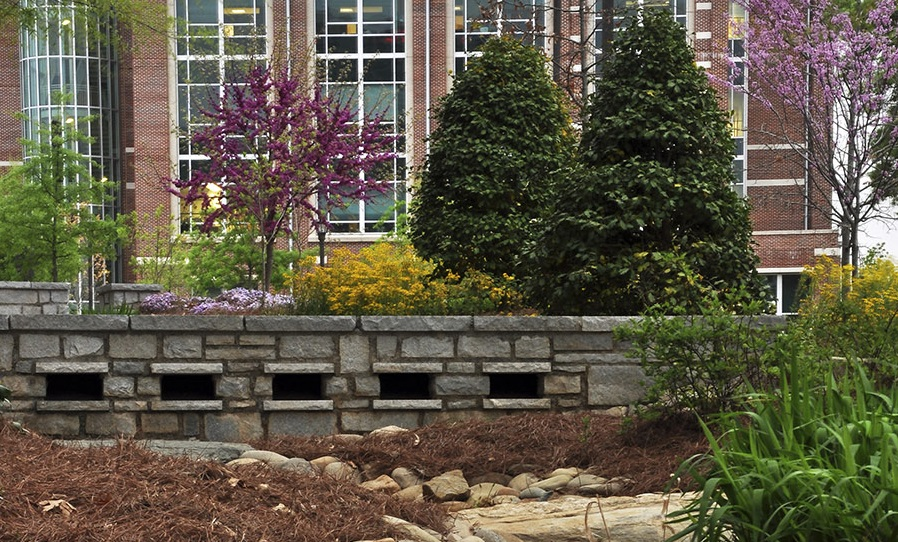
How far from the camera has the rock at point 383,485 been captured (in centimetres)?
731

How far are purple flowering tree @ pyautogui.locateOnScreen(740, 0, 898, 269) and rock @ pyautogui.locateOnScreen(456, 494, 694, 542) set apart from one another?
18125mm

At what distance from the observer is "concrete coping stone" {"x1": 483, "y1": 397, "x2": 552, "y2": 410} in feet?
30.6

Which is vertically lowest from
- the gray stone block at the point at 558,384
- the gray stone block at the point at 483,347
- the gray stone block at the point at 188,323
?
the gray stone block at the point at 558,384

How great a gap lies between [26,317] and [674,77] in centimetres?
626

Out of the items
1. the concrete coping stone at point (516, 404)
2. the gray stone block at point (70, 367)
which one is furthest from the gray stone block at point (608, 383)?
the gray stone block at point (70, 367)

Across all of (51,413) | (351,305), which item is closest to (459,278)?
(351,305)

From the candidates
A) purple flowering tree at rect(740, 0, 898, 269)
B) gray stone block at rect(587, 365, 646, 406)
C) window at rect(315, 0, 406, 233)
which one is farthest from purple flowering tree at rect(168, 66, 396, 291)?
window at rect(315, 0, 406, 233)

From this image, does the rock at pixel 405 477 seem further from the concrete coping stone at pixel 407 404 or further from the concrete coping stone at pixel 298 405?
the concrete coping stone at pixel 298 405

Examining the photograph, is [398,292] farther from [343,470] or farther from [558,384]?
[343,470]

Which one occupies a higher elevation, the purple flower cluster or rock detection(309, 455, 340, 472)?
rock detection(309, 455, 340, 472)

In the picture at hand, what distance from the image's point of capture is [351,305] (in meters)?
11.3

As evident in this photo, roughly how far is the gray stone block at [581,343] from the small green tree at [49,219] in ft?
65.0

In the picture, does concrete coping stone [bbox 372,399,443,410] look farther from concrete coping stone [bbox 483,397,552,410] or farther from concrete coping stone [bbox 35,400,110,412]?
concrete coping stone [bbox 35,400,110,412]

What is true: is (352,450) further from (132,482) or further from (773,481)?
(773,481)
